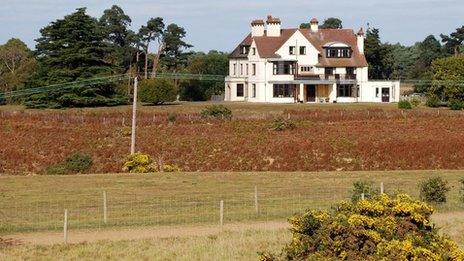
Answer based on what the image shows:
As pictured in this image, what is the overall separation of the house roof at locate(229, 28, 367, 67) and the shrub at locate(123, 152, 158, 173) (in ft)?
130

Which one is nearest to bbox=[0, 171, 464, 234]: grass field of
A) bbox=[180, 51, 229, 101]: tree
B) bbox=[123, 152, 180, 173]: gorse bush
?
bbox=[123, 152, 180, 173]: gorse bush

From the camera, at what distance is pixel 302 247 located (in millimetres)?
18156

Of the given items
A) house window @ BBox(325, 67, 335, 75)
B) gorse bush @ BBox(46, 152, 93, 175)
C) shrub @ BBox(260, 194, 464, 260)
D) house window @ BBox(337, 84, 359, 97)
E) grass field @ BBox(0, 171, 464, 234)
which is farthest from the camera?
house window @ BBox(337, 84, 359, 97)

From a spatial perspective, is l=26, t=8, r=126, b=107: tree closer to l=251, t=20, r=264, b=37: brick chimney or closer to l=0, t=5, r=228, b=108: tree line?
l=0, t=5, r=228, b=108: tree line

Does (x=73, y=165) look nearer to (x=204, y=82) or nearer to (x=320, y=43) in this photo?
(x=320, y=43)

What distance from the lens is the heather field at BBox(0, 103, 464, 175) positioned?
2424 inches

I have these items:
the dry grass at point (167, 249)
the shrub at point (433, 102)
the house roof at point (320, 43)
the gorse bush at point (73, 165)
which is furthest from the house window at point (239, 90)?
the dry grass at point (167, 249)

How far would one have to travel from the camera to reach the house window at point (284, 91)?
94.7 meters

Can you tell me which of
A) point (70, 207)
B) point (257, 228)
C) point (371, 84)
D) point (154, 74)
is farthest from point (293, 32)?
point (257, 228)

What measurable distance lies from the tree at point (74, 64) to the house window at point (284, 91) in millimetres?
16389

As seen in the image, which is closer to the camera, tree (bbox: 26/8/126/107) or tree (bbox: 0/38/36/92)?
tree (bbox: 26/8/126/107)

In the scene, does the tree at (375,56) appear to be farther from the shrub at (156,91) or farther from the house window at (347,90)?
the shrub at (156,91)

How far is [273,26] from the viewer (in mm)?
98938

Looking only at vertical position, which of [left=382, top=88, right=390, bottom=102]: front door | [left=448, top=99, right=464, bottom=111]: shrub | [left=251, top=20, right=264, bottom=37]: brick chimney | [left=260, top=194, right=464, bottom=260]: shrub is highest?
[left=251, top=20, right=264, bottom=37]: brick chimney
